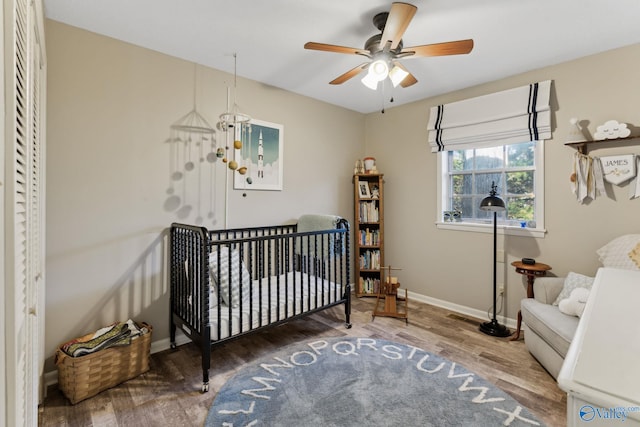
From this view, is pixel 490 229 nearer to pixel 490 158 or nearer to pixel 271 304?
pixel 490 158

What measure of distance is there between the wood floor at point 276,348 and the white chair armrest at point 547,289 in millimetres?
453

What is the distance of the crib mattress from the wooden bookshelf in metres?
0.96

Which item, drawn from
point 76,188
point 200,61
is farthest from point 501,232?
point 76,188

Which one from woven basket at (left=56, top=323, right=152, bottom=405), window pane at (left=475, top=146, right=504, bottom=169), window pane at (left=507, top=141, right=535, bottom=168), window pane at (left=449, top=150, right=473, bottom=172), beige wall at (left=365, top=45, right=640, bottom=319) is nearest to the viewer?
woven basket at (left=56, top=323, right=152, bottom=405)

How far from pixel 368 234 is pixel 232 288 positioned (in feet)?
6.70

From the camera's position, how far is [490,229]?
299 centimetres

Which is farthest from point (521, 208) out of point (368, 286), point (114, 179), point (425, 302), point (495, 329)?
point (114, 179)

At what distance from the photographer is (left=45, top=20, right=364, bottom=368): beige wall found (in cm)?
197

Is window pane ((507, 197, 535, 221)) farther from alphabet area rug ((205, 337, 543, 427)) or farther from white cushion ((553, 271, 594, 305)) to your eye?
alphabet area rug ((205, 337, 543, 427))

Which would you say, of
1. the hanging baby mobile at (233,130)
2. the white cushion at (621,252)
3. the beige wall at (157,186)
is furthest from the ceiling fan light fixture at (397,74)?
the white cushion at (621,252)

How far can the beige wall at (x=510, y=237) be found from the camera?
2.32 meters

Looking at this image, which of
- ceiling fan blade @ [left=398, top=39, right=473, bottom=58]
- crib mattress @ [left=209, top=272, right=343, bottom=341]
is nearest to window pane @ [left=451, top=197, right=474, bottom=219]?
crib mattress @ [left=209, top=272, right=343, bottom=341]

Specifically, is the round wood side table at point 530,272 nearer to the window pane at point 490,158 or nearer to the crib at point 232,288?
the window pane at point 490,158

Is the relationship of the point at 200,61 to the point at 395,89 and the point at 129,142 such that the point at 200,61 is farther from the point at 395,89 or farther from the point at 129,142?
the point at 395,89
